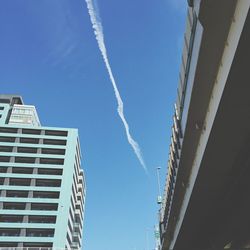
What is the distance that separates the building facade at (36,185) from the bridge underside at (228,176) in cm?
6340

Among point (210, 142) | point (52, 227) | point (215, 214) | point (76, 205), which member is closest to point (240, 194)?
point (215, 214)

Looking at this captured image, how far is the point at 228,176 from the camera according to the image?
54.0 ft

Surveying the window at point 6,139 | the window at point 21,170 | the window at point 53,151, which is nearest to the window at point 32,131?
the window at point 6,139

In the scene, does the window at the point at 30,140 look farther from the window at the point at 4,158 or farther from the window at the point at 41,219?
the window at the point at 41,219

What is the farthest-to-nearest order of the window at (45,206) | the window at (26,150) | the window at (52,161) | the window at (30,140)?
the window at (30,140), the window at (26,150), the window at (52,161), the window at (45,206)

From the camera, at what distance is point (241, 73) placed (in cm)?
962

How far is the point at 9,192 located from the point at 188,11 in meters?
89.1

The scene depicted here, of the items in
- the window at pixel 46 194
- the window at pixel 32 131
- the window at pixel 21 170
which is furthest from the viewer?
the window at pixel 32 131

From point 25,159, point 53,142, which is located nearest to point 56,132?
point 53,142

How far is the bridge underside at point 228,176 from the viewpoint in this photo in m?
10.2

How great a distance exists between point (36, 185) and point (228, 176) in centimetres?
8452

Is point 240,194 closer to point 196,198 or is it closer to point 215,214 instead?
point 196,198

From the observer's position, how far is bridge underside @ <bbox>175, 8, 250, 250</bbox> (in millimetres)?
10219

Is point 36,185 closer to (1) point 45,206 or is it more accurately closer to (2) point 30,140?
(1) point 45,206
